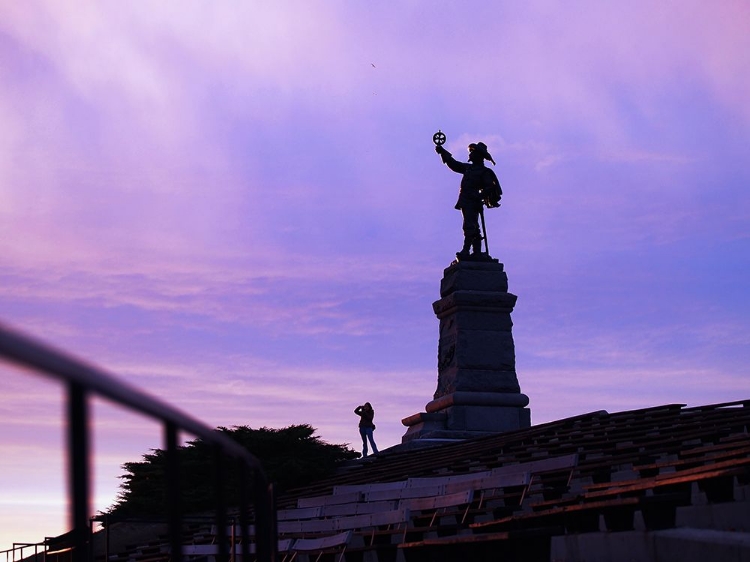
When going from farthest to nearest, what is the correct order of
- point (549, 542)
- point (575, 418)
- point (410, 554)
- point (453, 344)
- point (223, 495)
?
1. point (453, 344)
2. point (575, 418)
3. point (410, 554)
4. point (549, 542)
5. point (223, 495)

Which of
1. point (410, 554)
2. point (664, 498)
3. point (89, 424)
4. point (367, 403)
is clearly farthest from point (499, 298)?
point (89, 424)

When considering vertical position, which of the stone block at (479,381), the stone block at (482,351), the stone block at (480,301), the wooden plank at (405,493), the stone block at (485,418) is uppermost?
the stone block at (480,301)

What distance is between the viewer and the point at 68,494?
87.1 inches

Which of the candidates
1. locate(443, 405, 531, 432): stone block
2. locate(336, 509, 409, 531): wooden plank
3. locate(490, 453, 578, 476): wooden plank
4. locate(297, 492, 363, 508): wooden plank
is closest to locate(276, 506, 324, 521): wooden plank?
locate(297, 492, 363, 508): wooden plank

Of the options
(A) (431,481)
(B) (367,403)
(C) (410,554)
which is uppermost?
(B) (367,403)

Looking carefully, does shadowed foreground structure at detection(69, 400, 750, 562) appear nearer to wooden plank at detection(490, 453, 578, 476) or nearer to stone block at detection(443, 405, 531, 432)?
wooden plank at detection(490, 453, 578, 476)

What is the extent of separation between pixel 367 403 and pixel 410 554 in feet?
49.0

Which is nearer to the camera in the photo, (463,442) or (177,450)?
(177,450)

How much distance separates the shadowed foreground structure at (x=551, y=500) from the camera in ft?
28.4

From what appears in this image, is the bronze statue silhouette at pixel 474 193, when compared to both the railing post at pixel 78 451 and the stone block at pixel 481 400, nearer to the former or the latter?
the stone block at pixel 481 400

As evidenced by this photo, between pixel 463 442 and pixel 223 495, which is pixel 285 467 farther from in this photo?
pixel 223 495

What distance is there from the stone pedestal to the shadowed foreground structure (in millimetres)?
2341

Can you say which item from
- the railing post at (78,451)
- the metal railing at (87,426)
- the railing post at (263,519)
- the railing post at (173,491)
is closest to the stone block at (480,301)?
the railing post at (263,519)

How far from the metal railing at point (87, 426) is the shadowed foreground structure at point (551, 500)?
52.0 inches
